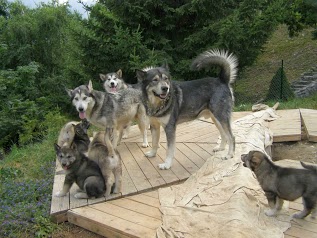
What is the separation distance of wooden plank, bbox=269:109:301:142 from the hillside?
5550mm

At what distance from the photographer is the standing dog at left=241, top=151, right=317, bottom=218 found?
3242 mm

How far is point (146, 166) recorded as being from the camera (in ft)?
16.8

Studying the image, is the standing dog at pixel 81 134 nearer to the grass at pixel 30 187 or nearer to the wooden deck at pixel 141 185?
the wooden deck at pixel 141 185

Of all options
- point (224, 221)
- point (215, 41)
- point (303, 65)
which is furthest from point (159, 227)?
point (303, 65)

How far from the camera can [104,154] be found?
418 centimetres

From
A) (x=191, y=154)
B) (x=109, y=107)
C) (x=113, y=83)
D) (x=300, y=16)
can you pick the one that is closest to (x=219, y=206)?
(x=191, y=154)

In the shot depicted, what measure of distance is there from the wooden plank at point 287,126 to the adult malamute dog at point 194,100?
1.61m

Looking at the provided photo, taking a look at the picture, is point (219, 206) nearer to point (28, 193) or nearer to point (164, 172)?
point (164, 172)

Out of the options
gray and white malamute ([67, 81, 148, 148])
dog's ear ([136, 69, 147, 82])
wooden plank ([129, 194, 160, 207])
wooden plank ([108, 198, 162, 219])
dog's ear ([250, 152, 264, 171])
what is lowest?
wooden plank ([108, 198, 162, 219])

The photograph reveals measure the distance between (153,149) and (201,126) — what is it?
1894 millimetres

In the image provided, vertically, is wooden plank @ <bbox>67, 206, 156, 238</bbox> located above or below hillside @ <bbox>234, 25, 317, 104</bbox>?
below

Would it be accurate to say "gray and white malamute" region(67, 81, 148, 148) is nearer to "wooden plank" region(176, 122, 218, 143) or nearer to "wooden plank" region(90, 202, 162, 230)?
"wooden plank" region(176, 122, 218, 143)

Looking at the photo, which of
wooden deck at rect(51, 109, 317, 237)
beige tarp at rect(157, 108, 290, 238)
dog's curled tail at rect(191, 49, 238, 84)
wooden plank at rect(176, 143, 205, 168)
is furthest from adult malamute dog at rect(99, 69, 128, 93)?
beige tarp at rect(157, 108, 290, 238)

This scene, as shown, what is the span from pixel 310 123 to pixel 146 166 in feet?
11.5
